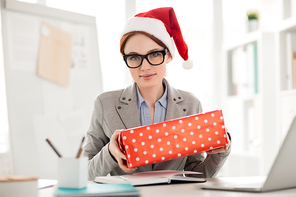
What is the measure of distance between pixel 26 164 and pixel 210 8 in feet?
7.25

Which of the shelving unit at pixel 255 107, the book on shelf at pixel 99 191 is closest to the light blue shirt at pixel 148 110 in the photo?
the book on shelf at pixel 99 191

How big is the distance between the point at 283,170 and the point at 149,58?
0.74m

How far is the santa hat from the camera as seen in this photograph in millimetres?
1377

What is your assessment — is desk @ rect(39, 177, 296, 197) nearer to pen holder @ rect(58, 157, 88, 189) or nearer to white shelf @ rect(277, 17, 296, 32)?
pen holder @ rect(58, 157, 88, 189)

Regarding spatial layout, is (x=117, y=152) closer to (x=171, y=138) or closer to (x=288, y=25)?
(x=171, y=138)

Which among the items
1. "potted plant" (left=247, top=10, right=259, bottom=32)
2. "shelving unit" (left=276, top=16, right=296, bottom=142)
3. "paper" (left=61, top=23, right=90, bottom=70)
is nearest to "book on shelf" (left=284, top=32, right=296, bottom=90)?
"shelving unit" (left=276, top=16, right=296, bottom=142)

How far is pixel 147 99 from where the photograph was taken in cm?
150

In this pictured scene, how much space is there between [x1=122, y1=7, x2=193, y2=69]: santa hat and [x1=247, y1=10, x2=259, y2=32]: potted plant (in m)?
1.50

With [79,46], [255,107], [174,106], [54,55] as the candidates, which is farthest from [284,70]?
[54,55]

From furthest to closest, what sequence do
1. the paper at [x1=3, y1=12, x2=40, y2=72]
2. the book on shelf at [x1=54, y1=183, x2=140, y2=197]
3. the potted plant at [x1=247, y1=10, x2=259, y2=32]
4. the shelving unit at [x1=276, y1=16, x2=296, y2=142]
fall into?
the potted plant at [x1=247, y1=10, x2=259, y2=32]
the shelving unit at [x1=276, y1=16, x2=296, y2=142]
the paper at [x1=3, y1=12, x2=40, y2=72]
the book on shelf at [x1=54, y1=183, x2=140, y2=197]

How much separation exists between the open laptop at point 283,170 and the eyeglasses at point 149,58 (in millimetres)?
648

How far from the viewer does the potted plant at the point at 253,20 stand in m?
2.78

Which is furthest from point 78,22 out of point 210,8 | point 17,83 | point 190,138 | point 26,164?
point 190,138

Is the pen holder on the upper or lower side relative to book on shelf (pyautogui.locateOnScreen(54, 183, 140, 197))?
upper
